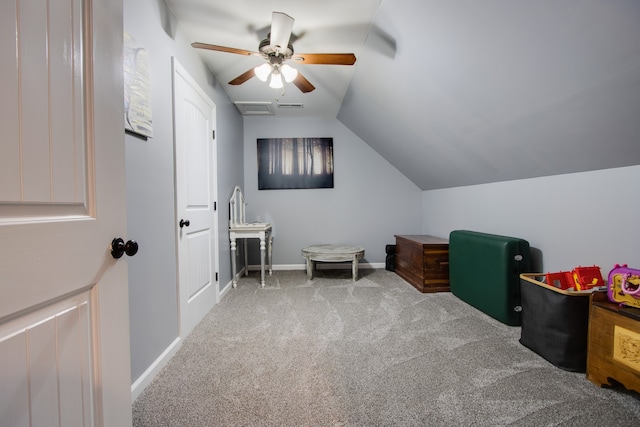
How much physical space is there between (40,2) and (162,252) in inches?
59.8

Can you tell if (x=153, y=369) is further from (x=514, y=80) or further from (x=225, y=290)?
(x=514, y=80)

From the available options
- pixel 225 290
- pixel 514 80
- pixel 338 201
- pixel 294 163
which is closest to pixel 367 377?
pixel 514 80

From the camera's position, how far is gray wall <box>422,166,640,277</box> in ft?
5.74

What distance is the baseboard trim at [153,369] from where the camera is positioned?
1.53 metres

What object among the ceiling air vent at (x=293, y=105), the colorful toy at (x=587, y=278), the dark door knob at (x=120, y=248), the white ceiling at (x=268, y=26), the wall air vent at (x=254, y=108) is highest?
the white ceiling at (x=268, y=26)

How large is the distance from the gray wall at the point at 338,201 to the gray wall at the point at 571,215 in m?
1.54

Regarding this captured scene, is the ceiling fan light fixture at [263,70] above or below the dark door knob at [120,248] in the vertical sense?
above

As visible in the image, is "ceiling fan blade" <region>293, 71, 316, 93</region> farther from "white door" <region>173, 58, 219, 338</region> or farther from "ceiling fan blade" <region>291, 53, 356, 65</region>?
"white door" <region>173, 58, 219, 338</region>

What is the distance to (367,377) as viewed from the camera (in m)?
1.69

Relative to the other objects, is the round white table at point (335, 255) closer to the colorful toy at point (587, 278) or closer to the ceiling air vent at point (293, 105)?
the ceiling air vent at point (293, 105)

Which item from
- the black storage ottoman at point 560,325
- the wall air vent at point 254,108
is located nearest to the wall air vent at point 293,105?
the wall air vent at point 254,108

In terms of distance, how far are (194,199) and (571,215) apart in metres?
2.94

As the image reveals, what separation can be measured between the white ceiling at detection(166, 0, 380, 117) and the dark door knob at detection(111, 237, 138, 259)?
74.8 inches

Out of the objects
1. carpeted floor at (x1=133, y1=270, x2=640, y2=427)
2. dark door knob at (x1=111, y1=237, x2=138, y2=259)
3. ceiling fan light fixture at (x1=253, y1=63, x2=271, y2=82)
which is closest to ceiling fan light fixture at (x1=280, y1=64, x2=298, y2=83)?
Answer: ceiling fan light fixture at (x1=253, y1=63, x2=271, y2=82)
